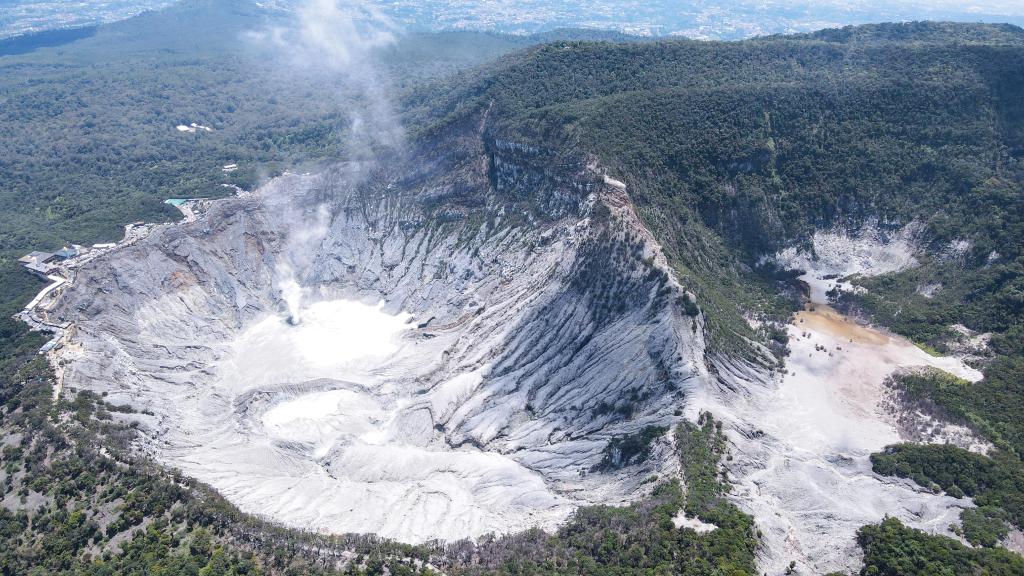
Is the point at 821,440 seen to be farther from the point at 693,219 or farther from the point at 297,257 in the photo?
the point at 297,257

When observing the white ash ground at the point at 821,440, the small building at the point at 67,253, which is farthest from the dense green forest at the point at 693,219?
the small building at the point at 67,253

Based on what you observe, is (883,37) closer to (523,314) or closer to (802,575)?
(523,314)

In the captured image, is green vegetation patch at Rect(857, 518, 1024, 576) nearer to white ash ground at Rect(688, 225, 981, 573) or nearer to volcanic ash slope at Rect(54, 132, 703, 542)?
white ash ground at Rect(688, 225, 981, 573)

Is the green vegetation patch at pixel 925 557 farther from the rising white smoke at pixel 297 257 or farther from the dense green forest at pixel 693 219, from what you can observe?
the rising white smoke at pixel 297 257

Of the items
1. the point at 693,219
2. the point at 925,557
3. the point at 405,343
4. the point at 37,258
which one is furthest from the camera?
the point at 37,258

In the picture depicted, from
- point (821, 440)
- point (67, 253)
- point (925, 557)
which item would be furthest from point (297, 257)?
point (925, 557)

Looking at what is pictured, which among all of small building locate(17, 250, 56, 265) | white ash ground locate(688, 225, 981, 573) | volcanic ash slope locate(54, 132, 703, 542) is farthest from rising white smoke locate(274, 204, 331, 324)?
white ash ground locate(688, 225, 981, 573)
